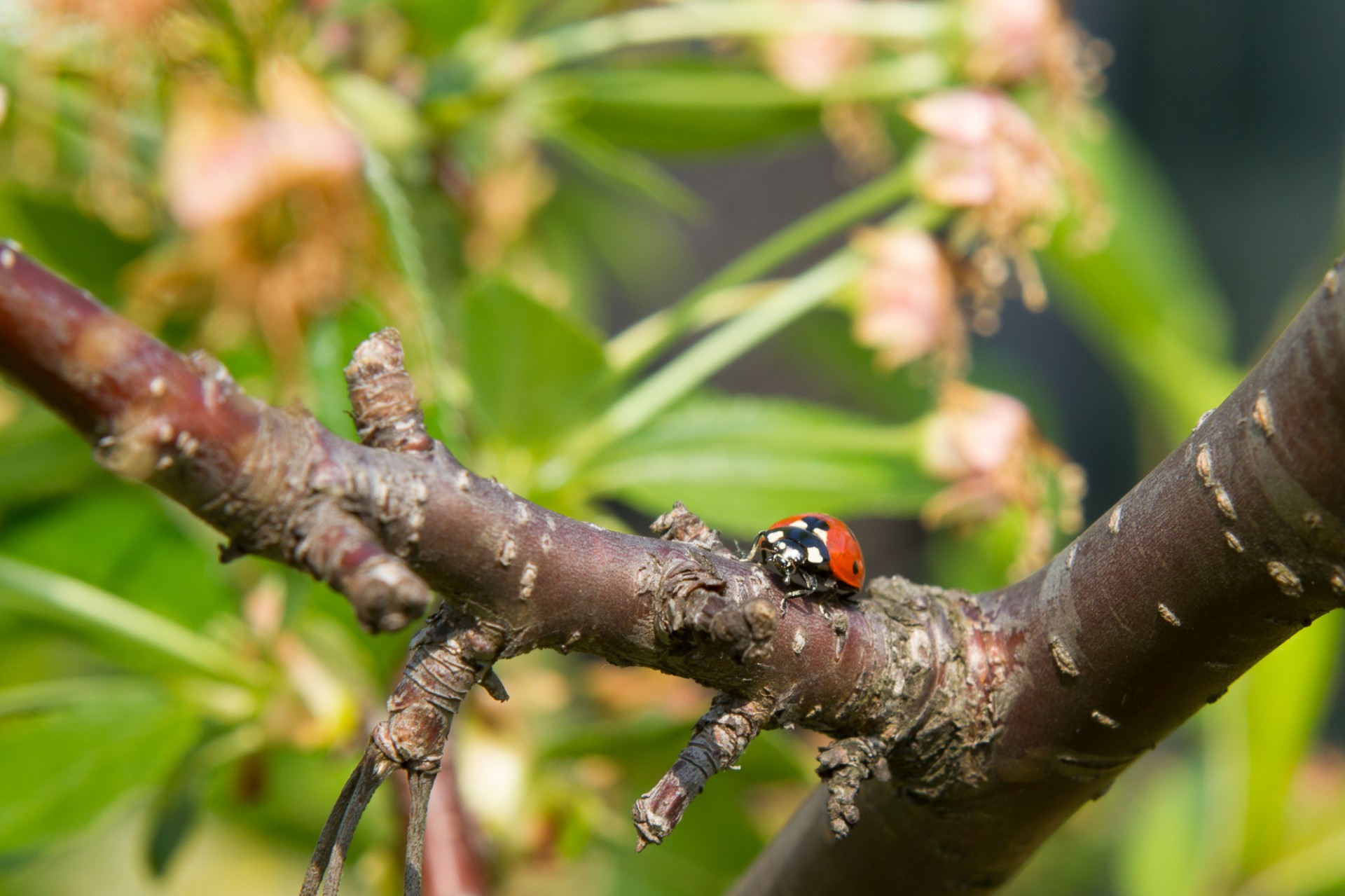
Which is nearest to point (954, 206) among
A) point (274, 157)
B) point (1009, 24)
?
point (1009, 24)

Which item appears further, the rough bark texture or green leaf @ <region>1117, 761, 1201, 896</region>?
green leaf @ <region>1117, 761, 1201, 896</region>

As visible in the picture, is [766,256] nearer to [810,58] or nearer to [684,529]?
[810,58]

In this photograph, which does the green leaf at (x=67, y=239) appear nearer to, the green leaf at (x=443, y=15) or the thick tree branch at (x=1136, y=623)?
the green leaf at (x=443, y=15)

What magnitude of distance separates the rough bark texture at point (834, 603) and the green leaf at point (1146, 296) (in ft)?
1.76

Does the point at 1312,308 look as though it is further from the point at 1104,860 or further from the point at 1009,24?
the point at 1104,860

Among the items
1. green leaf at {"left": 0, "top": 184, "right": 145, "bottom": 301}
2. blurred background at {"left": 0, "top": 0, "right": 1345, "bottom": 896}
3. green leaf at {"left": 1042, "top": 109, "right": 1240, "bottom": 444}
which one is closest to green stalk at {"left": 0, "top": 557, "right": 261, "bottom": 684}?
blurred background at {"left": 0, "top": 0, "right": 1345, "bottom": 896}

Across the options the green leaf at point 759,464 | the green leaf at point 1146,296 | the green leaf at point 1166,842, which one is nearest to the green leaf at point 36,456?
the green leaf at point 759,464

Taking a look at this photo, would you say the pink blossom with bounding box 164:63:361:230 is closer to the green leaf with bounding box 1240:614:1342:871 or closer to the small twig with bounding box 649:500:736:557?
the small twig with bounding box 649:500:736:557

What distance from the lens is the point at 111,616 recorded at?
1.73 feet

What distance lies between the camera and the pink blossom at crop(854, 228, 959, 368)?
58 centimetres

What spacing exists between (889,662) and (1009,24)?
0.45 m

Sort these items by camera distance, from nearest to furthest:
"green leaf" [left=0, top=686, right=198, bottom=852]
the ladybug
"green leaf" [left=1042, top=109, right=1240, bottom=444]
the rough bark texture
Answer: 1. the rough bark texture
2. the ladybug
3. "green leaf" [left=0, top=686, right=198, bottom=852]
4. "green leaf" [left=1042, top=109, right=1240, bottom=444]

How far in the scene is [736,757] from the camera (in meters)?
0.25

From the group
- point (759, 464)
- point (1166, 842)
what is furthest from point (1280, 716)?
point (759, 464)
